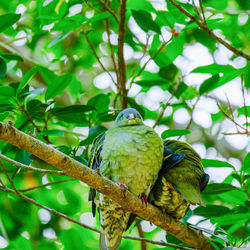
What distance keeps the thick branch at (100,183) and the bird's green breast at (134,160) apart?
19cm

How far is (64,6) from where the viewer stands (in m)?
3.00

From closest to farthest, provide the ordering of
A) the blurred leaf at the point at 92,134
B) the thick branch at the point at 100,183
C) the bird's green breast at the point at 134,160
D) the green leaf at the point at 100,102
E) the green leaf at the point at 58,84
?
the thick branch at the point at 100,183
the bird's green breast at the point at 134,160
the green leaf at the point at 58,84
the blurred leaf at the point at 92,134
the green leaf at the point at 100,102

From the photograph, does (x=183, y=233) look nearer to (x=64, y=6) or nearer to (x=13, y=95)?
(x=13, y=95)

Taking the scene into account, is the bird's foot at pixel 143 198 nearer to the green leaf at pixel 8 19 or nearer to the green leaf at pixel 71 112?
the green leaf at pixel 71 112

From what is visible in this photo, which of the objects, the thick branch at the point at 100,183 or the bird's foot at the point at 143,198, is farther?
the bird's foot at the point at 143,198

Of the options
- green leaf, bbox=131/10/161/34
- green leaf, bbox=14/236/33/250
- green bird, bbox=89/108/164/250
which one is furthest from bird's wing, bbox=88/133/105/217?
green leaf, bbox=131/10/161/34

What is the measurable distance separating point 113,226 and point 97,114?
2.84 ft

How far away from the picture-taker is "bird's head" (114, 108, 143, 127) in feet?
9.53

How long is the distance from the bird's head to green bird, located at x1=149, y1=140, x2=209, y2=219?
1.04ft

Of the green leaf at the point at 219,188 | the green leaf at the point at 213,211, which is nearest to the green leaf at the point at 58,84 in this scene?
the green leaf at the point at 219,188

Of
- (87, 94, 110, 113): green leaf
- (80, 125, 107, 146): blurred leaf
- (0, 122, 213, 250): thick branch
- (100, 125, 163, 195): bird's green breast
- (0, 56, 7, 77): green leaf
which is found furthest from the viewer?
(87, 94, 110, 113): green leaf

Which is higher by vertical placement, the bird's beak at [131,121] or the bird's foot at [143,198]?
the bird's beak at [131,121]

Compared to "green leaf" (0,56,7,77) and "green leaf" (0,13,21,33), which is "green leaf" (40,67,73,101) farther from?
"green leaf" (0,13,21,33)

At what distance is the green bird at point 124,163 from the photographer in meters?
2.65
